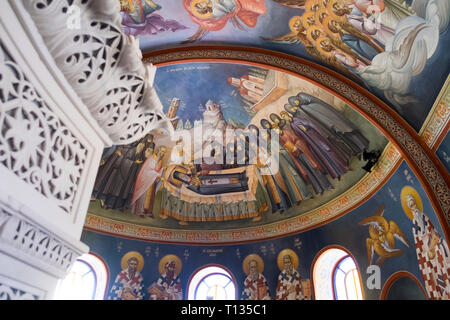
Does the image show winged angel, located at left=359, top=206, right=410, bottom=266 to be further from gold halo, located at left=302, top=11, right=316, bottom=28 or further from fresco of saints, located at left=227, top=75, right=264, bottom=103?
gold halo, located at left=302, top=11, right=316, bottom=28

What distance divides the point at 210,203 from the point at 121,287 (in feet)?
13.8

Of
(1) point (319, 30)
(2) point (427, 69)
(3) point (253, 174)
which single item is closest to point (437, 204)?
(2) point (427, 69)

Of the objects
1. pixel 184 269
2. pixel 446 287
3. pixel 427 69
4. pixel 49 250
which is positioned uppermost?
pixel 427 69

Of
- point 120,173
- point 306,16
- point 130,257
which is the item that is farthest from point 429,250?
point 120,173

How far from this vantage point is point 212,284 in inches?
472

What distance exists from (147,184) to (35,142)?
10.5 metres

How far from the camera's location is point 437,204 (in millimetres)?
6637

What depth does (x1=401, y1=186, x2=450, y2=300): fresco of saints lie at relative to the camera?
6763 millimetres

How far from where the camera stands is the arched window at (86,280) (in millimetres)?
10586

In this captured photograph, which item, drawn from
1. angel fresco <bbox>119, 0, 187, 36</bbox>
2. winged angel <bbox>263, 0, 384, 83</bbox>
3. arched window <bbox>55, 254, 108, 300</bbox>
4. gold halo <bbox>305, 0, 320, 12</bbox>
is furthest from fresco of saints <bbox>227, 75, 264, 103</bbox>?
arched window <bbox>55, 254, 108, 300</bbox>

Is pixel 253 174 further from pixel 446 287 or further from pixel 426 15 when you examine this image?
pixel 426 15

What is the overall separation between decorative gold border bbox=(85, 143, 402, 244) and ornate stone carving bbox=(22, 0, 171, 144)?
7.54 m

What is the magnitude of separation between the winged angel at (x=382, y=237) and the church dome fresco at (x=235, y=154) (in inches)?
45.5

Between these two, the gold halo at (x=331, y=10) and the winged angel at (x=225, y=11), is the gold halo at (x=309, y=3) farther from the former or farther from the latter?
the gold halo at (x=331, y=10)
